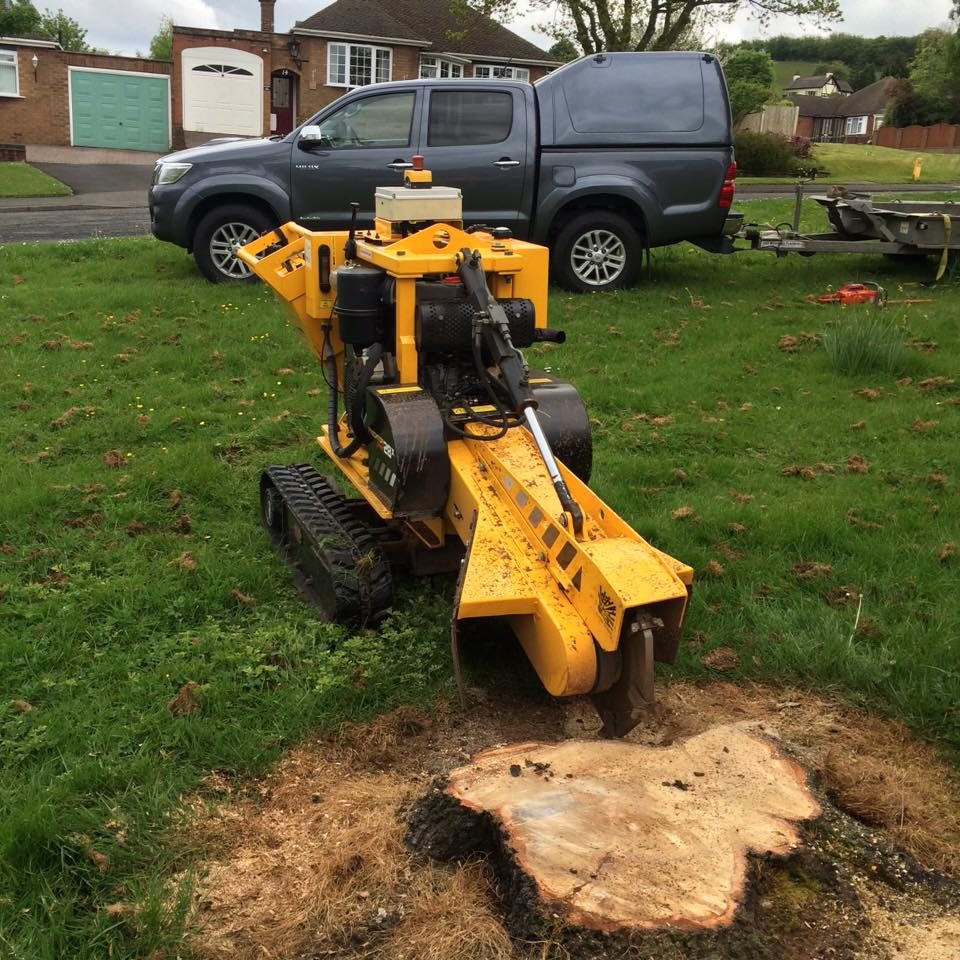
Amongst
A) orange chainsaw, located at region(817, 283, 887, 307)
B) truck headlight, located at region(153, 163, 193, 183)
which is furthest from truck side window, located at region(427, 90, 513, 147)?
orange chainsaw, located at region(817, 283, 887, 307)

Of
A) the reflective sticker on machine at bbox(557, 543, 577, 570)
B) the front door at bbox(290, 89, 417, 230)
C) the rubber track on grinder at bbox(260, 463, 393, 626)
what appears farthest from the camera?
the front door at bbox(290, 89, 417, 230)

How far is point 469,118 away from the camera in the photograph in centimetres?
1050

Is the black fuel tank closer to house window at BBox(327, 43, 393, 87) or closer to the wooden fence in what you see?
house window at BBox(327, 43, 393, 87)

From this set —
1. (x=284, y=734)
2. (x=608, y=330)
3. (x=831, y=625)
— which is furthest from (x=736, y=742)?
(x=608, y=330)

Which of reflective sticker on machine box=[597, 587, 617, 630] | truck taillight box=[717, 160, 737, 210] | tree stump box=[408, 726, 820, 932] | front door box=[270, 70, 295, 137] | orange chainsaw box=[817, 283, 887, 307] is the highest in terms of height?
front door box=[270, 70, 295, 137]

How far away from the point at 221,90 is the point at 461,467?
30595 millimetres

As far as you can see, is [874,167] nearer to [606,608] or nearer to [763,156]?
[763,156]

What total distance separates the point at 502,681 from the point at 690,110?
820 centimetres

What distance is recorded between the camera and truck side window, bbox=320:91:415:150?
1038 cm

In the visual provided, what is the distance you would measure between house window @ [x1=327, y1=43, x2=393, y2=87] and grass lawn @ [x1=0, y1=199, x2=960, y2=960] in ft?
83.6

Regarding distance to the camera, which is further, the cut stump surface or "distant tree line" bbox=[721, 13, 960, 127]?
"distant tree line" bbox=[721, 13, 960, 127]

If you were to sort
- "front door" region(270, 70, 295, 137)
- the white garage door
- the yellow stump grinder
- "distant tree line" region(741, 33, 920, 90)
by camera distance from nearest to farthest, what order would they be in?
the yellow stump grinder
the white garage door
"front door" region(270, 70, 295, 137)
"distant tree line" region(741, 33, 920, 90)

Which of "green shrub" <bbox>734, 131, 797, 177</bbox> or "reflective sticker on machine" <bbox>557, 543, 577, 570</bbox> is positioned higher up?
"green shrub" <bbox>734, 131, 797, 177</bbox>

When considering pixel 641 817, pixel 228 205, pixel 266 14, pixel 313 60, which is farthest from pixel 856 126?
pixel 641 817
